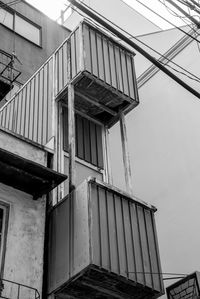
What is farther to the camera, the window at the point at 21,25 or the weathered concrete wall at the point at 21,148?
the window at the point at 21,25

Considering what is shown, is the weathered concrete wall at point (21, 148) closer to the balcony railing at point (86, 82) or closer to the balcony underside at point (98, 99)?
the balcony railing at point (86, 82)

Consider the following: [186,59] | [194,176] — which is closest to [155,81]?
[186,59]

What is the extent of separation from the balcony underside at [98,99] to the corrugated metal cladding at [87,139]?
0.75ft

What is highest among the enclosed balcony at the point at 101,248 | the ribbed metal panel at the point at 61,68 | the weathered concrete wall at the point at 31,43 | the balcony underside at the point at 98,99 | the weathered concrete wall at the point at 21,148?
the weathered concrete wall at the point at 31,43

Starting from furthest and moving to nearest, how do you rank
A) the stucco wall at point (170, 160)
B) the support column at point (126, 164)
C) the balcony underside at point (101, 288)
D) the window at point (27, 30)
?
the window at point (27, 30) → the stucco wall at point (170, 160) → the support column at point (126, 164) → the balcony underside at point (101, 288)

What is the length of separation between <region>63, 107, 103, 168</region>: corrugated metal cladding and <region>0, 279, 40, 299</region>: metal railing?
131 inches

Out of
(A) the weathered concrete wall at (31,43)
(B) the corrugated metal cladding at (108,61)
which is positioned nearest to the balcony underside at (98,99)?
(B) the corrugated metal cladding at (108,61)

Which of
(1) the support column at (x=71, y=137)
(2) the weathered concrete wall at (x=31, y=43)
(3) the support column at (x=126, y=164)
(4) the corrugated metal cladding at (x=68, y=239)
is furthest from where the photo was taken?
(2) the weathered concrete wall at (x=31, y=43)

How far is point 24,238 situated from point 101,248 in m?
1.34

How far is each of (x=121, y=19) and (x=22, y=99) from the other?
37.3 ft

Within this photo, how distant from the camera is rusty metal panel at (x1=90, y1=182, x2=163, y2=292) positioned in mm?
8367

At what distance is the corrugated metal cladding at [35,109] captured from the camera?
37.6ft

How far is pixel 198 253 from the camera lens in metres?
13.1

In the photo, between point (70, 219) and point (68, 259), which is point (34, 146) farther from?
point (68, 259)
